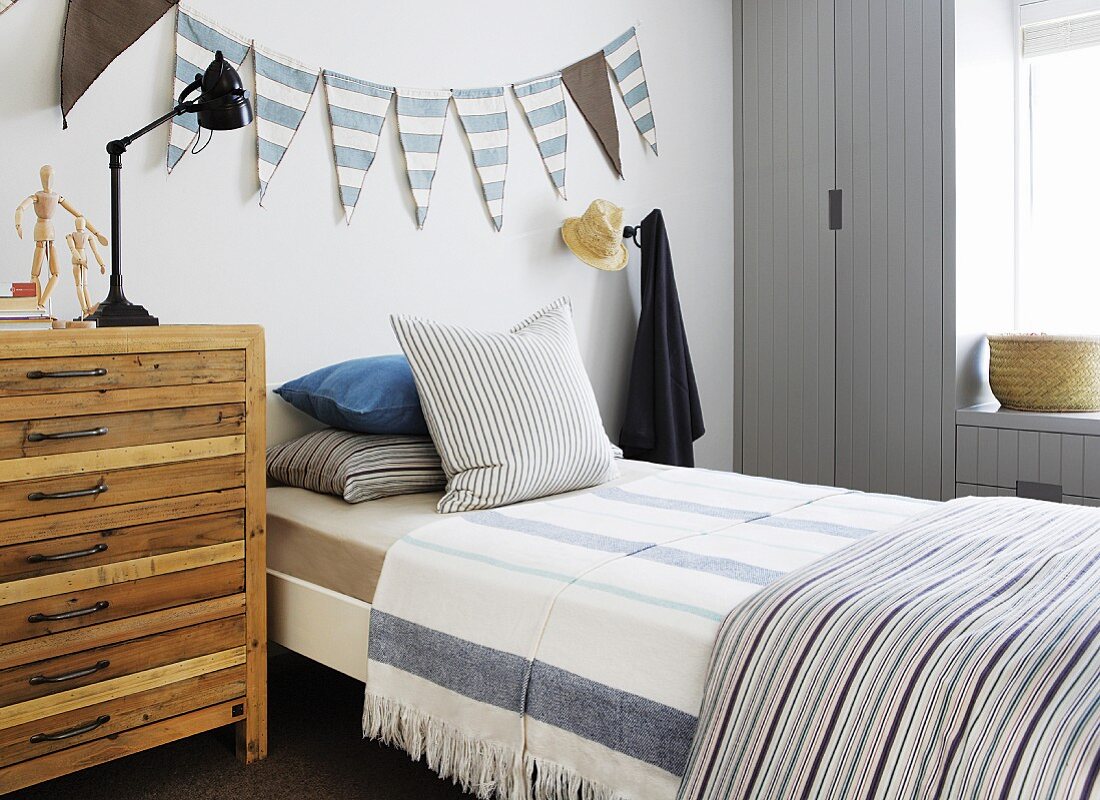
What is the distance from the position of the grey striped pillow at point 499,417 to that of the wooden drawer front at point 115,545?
0.45 m

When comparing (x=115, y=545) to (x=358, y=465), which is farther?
(x=358, y=465)

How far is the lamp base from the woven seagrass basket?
107 inches

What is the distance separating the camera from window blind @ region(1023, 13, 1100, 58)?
3428mm

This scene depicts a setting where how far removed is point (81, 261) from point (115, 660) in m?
0.80

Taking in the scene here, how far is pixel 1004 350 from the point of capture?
3.29m

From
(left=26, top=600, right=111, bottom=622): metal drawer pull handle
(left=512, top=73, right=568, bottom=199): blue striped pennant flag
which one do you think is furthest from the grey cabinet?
(left=26, top=600, right=111, bottom=622): metal drawer pull handle

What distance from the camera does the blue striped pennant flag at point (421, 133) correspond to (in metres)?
2.65

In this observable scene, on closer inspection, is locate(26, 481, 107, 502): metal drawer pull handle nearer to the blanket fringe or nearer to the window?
the blanket fringe

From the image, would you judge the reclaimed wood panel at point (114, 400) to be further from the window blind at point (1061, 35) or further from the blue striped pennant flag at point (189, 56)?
the window blind at point (1061, 35)

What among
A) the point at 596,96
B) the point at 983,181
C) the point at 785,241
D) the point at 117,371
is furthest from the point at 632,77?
the point at 117,371

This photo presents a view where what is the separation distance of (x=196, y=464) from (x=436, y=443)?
522 mm

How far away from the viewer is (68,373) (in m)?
1.65

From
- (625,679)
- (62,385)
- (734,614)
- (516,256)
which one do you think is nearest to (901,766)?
(734,614)

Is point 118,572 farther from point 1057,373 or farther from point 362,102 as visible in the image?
point 1057,373
